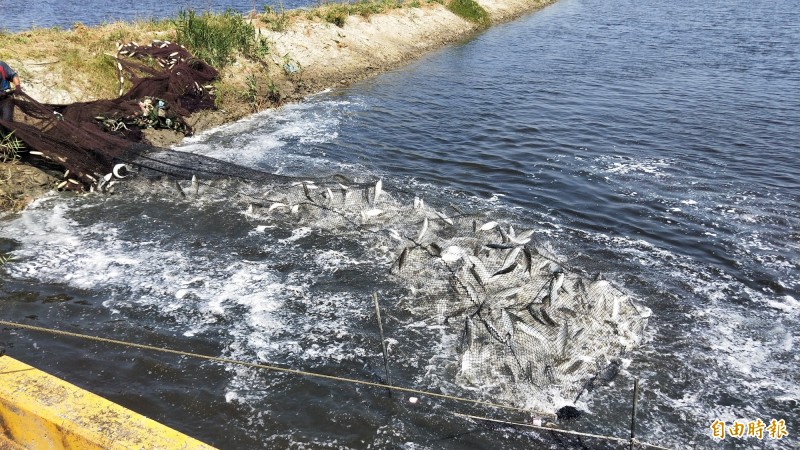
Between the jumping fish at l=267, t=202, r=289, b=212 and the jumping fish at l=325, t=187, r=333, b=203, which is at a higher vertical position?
the jumping fish at l=325, t=187, r=333, b=203

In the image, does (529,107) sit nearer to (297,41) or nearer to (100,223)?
(297,41)

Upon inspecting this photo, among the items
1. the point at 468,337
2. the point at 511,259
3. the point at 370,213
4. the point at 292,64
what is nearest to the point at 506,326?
the point at 468,337

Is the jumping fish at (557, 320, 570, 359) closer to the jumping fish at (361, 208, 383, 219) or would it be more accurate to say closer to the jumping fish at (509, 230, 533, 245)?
the jumping fish at (509, 230, 533, 245)

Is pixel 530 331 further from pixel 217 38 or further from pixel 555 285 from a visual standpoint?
pixel 217 38

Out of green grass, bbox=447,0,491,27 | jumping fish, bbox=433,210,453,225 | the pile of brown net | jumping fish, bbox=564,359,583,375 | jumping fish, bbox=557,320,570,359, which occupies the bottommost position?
jumping fish, bbox=564,359,583,375

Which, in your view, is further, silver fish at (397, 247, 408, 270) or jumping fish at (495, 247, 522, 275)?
silver fish at (397, 247, 408, 270)

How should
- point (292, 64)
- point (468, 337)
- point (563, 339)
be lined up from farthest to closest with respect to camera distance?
point (292, 64) → point (468, 337) → point (563, 339)

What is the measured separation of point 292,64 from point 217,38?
3080mm

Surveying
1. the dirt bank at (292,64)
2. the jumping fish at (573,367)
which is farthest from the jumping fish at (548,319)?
the dirt bank at (292,64)

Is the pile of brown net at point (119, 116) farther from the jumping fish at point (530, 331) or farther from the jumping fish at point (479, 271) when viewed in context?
the jumping fish at point (530, 331)

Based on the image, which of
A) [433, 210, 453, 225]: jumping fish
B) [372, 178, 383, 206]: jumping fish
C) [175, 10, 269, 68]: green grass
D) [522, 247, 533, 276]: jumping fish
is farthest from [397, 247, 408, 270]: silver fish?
[175, 10, 269, 68]: green grass

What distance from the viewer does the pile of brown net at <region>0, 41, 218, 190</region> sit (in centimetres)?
1003

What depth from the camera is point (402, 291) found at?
288 inches

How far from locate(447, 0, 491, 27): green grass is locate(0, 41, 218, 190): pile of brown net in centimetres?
1939
